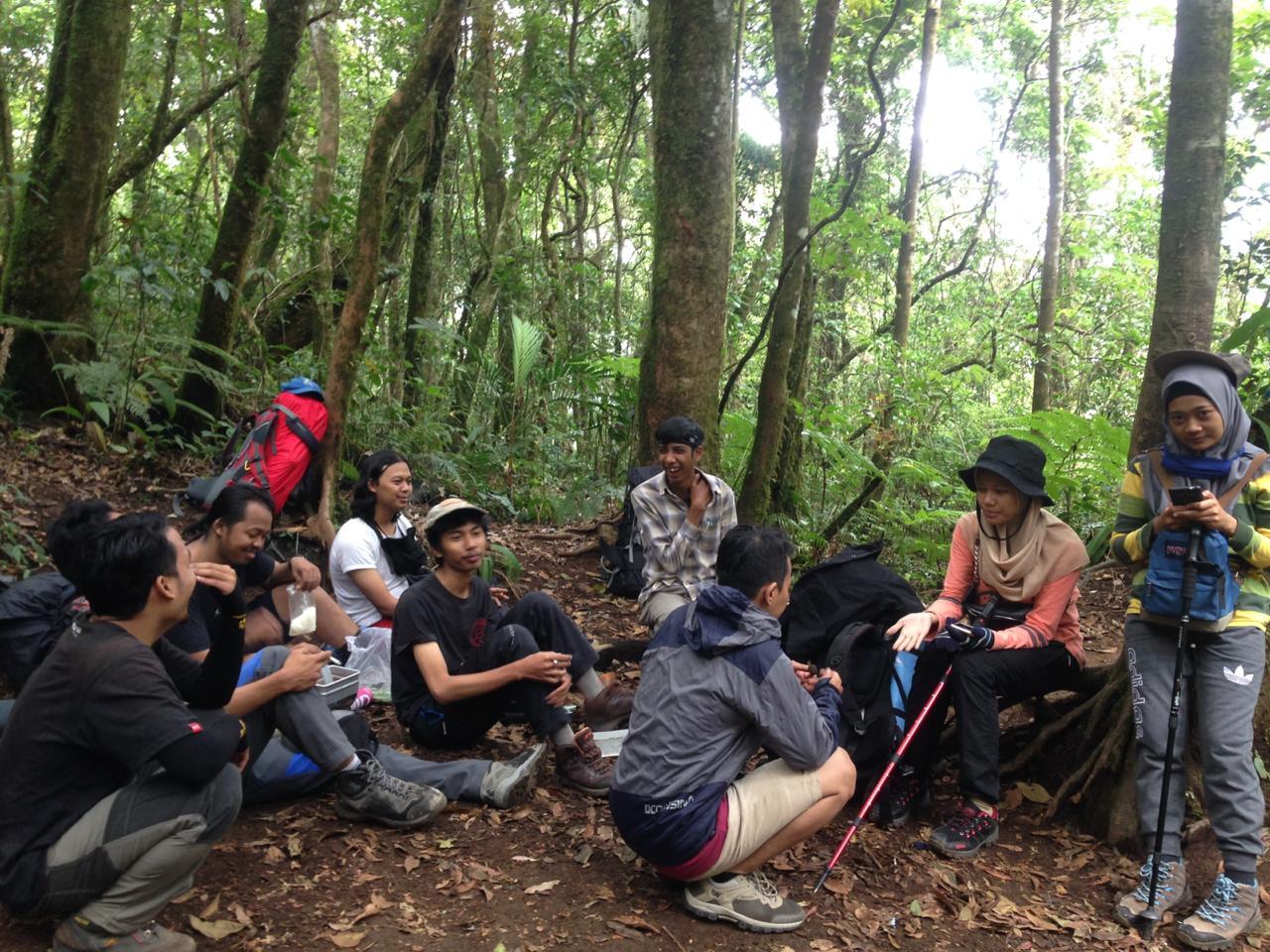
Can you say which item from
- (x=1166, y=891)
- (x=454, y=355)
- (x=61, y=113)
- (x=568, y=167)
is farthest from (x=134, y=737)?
(x=568, y=167)

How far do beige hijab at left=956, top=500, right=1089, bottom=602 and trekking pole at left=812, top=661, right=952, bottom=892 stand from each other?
19.1 inches

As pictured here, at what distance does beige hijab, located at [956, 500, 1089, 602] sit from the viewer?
4.27m

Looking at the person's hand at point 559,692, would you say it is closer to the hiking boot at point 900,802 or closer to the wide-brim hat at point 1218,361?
the hiking boot at point 900,802

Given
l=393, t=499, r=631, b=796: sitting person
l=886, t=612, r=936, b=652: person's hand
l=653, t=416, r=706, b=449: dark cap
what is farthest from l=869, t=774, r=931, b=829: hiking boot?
l=653, t=416, r=706, b=449: dark cap

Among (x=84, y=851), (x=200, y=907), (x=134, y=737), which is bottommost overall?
(x=200, y=907)

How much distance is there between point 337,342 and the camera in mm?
6680

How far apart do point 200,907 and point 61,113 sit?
6.46 metres

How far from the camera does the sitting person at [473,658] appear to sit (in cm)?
418

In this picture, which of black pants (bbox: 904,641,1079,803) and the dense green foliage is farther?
the dense green foliage

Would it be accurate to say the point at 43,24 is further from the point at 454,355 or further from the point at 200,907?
the point at 200,907

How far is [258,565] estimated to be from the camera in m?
4.46

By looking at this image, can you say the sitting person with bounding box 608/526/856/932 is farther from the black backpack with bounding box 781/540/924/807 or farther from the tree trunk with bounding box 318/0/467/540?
the tree trunk with bounding box 318/0/467/540

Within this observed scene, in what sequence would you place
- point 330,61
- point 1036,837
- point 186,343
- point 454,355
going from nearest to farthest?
point 1036,837 → point 186,343 → point 454,355 → point 330,61

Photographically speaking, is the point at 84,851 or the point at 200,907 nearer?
the point at 84,851
